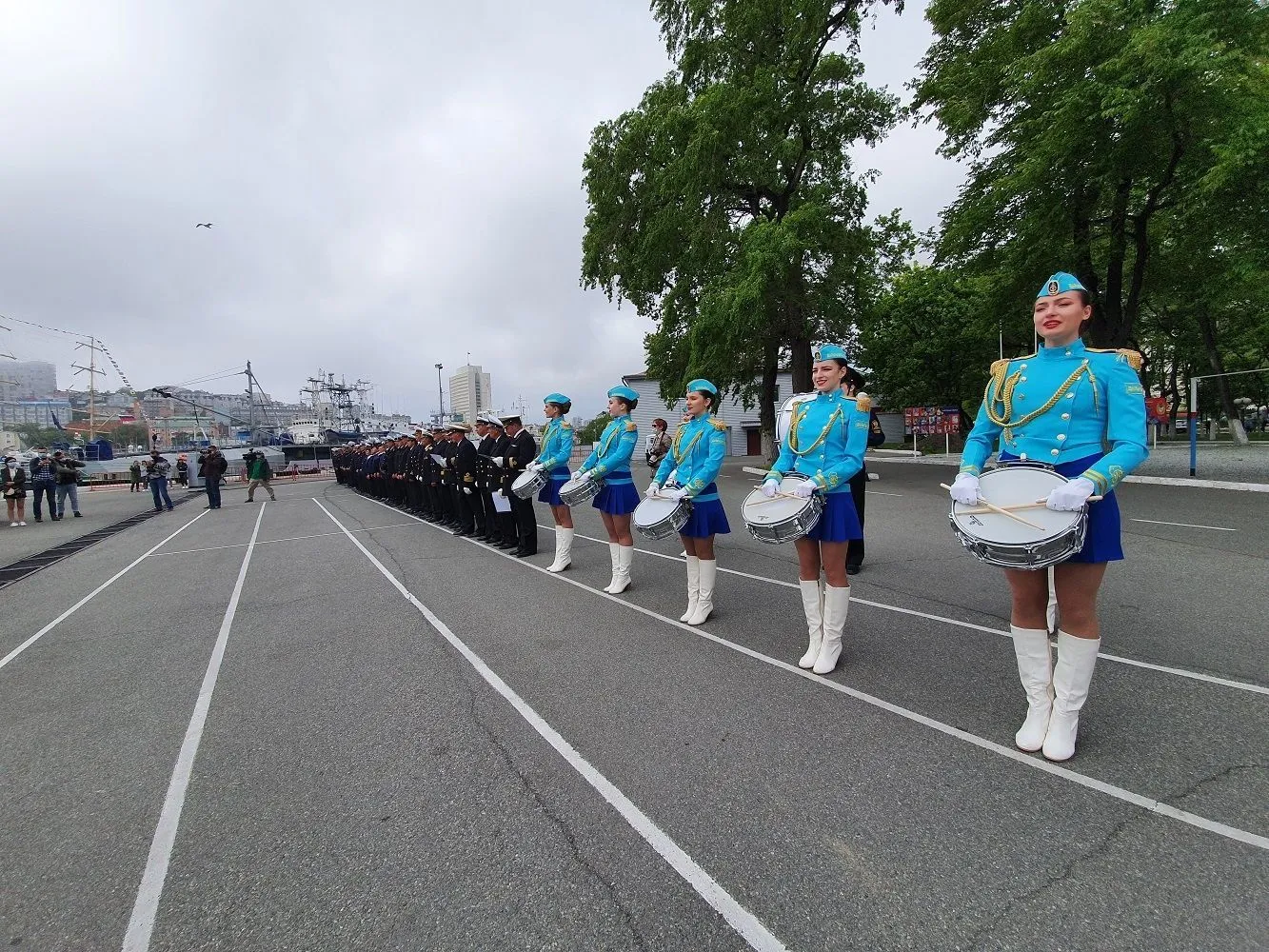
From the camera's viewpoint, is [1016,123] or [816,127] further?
[816,127]

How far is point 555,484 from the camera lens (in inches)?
299

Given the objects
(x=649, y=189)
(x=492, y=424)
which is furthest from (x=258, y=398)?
(x=492, y=424)

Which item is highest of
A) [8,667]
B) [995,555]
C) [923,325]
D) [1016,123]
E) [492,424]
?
[1016,123]

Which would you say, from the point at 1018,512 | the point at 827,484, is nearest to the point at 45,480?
the point at 827,484

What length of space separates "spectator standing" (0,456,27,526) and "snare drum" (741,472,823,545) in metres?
19.8

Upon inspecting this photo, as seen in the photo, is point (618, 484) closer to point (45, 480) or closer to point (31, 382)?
point (45, 480)

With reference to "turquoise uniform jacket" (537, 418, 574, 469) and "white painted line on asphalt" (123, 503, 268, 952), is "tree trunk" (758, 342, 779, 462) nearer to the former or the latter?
"turquoise uniform jacket" (537, 418, 574, 469)

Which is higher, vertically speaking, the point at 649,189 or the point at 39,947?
the point at 649,189

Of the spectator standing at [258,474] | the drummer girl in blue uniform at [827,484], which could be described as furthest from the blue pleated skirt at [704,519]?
the spectator standing at [258,474]

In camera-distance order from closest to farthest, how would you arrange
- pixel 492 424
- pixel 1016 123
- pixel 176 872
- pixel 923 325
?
pixel 176 872 → pixel 492 424 → pixel 1016 123 → pixel 923 325

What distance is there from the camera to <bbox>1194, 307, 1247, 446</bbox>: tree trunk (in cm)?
2575

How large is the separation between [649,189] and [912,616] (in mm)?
17827

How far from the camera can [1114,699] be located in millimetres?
3326

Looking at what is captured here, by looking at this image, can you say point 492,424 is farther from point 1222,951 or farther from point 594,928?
point 1222,951
